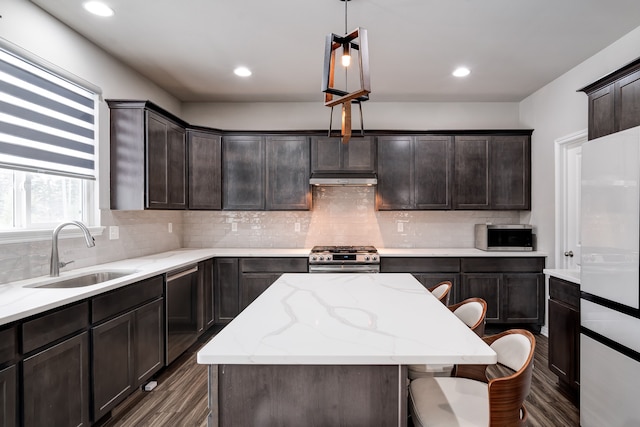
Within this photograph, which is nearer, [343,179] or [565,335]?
[565,335]

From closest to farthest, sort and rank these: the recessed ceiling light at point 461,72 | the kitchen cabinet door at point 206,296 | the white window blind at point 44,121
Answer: the white window blind at point 44,121 → the recessed ceiling light at point 461,72 → the kitchen cabinet door at point 206,296

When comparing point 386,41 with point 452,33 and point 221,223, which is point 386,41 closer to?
point 452,33

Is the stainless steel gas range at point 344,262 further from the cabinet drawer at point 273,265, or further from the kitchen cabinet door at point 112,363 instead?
the kitchen cabinet door at point 112,363

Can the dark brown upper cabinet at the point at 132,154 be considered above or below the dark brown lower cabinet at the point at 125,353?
above

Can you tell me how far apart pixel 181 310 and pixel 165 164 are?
1.45 m

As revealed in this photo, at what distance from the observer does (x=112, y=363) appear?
219 cm

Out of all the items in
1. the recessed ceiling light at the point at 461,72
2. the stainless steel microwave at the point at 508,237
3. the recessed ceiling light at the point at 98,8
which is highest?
Answer: the recessed ceiling light at the point at 98,8

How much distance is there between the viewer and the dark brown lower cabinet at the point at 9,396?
4.89 ft

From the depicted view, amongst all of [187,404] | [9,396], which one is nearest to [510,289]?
[187,404]

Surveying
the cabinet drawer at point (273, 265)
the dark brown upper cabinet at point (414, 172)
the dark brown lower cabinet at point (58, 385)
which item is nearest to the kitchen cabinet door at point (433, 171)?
the dark brown upper cabinet at point (414, 172)

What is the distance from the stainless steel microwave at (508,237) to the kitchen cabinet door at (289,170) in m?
2.22

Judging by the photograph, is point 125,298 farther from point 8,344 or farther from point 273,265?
point 273,265

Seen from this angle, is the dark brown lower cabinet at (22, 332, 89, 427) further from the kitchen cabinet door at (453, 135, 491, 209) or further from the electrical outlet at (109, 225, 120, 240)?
the kitchen cabinet door at (453, 135, 491, 209)

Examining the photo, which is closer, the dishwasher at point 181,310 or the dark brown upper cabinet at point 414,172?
the dishwasher at point 181,310
